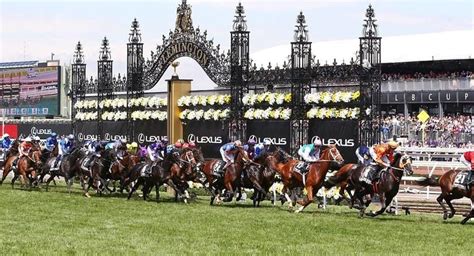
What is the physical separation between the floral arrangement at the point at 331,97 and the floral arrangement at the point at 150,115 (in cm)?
743

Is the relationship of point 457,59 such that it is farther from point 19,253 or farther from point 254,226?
point 19,253

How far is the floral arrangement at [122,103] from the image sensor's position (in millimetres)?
33781

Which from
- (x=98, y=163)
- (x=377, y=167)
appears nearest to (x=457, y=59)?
(x=98, y=163)

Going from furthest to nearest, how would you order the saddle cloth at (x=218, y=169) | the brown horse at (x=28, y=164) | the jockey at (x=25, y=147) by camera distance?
the jockey at (x=25, y=147) → the brown horse at (x=28, y=164) → the saddle cloth at (x=218, y=169)

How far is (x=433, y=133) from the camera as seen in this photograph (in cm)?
3612

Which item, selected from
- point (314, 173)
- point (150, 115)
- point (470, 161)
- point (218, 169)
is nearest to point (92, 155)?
point (218, 169)

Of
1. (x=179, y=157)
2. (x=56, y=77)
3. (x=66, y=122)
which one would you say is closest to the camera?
(x=179, y=157)

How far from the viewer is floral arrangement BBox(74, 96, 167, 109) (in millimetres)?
33781

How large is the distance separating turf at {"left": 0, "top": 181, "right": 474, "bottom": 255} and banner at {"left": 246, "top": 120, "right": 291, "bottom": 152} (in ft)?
17.4

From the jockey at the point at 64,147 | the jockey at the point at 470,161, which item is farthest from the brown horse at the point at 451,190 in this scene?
the jockey at the point at 64,147

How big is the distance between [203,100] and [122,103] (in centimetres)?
516

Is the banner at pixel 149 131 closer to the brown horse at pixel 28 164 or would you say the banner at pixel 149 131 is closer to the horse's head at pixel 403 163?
the brown horse at pixel 28 164

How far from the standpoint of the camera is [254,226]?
18.2 meters

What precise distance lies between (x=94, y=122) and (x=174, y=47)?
6871mm
